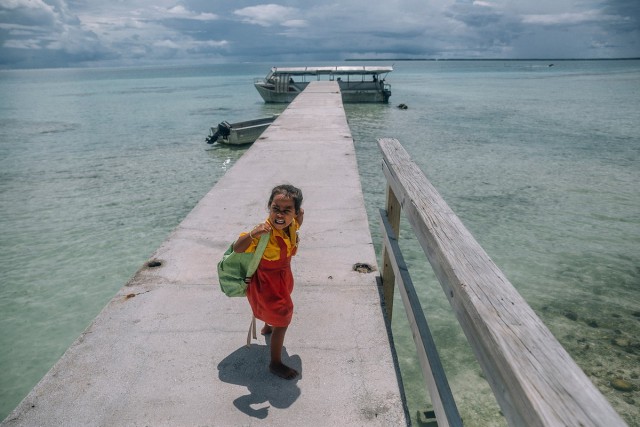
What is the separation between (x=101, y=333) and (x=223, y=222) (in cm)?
196

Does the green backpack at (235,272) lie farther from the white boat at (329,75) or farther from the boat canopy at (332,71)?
the white boat at (329,75)

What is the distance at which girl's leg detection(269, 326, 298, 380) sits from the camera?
2484mm

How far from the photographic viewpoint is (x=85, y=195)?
11164mm

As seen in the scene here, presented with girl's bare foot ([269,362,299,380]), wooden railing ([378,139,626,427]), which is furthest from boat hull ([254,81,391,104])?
wooden railing ([378,139,626,427])

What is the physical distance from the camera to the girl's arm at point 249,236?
2.38 metres

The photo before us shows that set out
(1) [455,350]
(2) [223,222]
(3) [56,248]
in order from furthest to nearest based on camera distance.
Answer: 1. (3) [56,248]
2. (1) [455,350]
3. (2) [223,222]

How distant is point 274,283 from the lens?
99.5 inches

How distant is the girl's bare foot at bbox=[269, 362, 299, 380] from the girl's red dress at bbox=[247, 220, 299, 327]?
0.25 metres

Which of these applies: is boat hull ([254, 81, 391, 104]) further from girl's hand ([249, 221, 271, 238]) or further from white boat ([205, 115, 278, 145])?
girl's hand ([249, 221, 271, 238])

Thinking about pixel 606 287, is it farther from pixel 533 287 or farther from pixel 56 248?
pixel 56 248

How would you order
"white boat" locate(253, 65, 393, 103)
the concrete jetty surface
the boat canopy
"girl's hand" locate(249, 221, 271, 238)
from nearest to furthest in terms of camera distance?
the concrete jetty surface, "girl's hand" locate(249, 221, 271, 238), the boat canopy, "white boat" locate(253, 65, 393, 103)

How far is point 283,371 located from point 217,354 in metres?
0.46

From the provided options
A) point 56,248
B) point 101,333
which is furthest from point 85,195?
point 101,333

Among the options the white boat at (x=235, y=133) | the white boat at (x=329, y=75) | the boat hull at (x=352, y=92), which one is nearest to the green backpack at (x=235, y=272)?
the white boat at (x=235, y=133)
